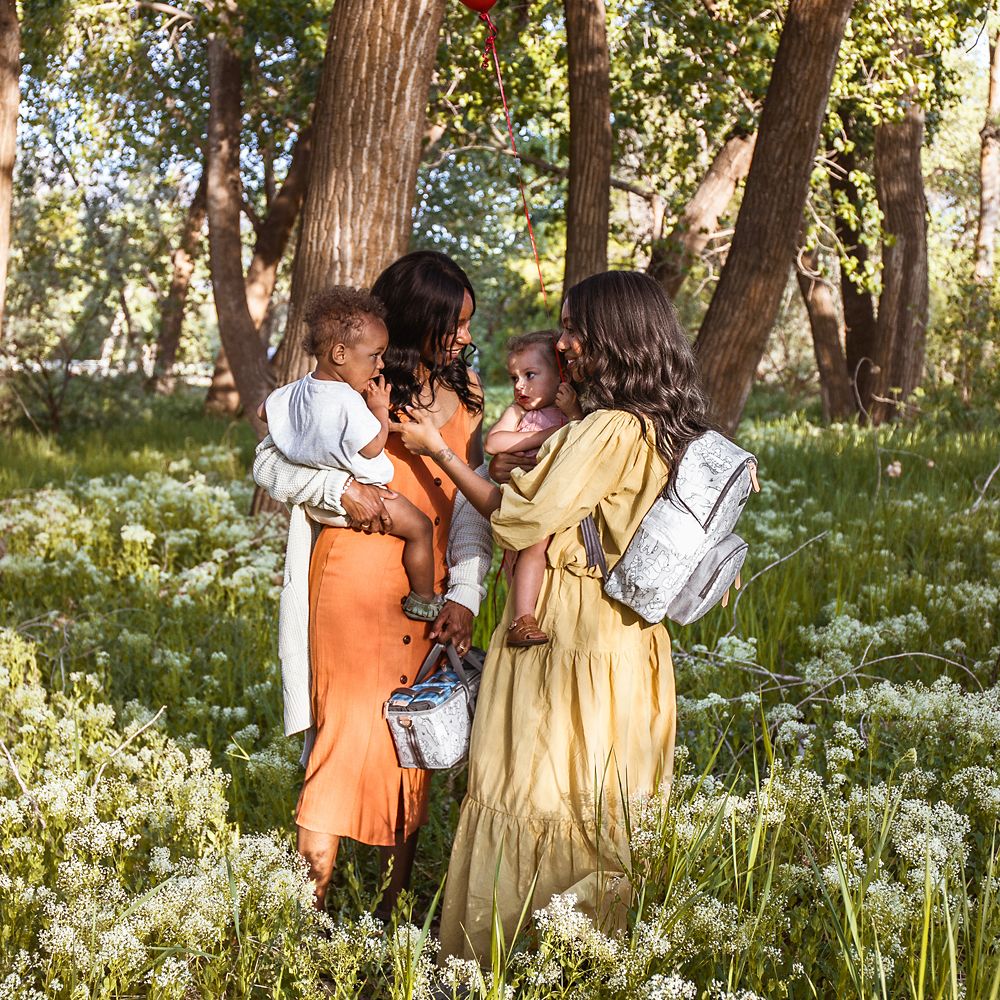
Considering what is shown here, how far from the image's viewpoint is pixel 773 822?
120 inches

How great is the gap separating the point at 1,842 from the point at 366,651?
1.24 meters

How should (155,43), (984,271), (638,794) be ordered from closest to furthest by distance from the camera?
(638,794), (155,43), (984,271)

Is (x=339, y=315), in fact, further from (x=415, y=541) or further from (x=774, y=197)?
(x=774, y=197)

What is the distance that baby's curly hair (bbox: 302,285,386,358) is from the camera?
9.78 feet

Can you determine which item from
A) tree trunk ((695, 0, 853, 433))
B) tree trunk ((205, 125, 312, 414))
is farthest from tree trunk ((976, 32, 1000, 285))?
tree trunk ((695, 0, 853, 433))

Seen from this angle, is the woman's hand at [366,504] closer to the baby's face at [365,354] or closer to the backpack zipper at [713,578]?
the baby's face at [365,354]

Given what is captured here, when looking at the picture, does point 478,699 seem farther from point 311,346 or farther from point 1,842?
point 1,842

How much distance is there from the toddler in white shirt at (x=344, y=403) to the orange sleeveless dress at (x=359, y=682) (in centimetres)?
13

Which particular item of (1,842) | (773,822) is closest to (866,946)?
(773,822)

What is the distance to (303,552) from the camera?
10.6ft

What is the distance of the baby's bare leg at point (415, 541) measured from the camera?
3.13m

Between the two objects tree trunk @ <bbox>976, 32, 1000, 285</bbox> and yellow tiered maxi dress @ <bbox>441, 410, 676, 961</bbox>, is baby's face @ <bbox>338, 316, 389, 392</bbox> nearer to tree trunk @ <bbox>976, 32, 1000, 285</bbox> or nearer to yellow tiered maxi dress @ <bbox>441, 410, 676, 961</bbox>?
yellow tiered maxi dress @ <bbox>441, 410, 676, 961</bbox>

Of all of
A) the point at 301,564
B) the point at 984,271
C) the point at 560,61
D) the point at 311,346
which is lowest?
the point at 301,564

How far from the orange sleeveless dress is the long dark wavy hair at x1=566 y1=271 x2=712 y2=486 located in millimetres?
770
